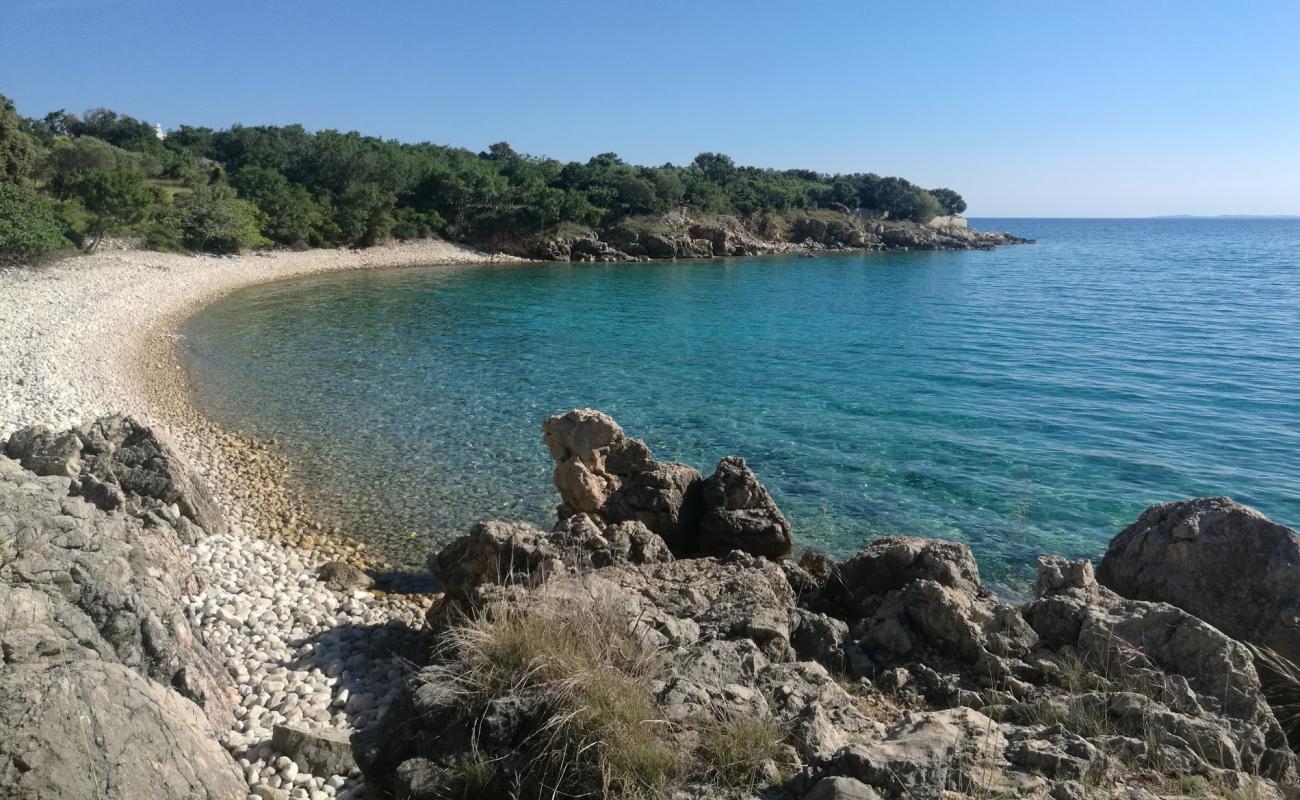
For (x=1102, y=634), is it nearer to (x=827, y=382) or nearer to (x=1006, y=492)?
(x=1006, y=492)

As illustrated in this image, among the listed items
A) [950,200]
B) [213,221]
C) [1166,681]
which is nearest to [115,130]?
[213,221]

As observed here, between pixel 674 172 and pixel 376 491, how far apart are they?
305 feet

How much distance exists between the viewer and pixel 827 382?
87.0 feet

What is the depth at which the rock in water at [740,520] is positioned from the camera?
38.2ft

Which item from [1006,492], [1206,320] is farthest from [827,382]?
[1206,320]

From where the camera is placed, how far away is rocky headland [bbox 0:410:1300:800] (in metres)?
4.71

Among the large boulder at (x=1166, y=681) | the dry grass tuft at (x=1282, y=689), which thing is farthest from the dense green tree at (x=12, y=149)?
the dry grass tuft at (x=1282, y=689)

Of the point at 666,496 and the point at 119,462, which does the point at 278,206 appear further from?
the point at 666,496

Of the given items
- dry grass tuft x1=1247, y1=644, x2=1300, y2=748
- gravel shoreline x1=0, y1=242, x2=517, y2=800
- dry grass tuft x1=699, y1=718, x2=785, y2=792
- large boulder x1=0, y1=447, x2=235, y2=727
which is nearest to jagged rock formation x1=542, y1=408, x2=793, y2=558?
gravel shoreline x1=0, y1=242, x2=517, y2=800

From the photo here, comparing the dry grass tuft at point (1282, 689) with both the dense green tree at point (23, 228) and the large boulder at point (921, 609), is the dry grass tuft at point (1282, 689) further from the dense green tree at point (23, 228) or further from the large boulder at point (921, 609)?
the dense green tree at point (23, 228)

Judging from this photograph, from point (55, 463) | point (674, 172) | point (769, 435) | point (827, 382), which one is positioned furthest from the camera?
point (674, 172)

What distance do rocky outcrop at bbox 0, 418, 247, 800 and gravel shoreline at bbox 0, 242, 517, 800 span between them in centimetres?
53

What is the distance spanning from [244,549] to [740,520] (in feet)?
24.9

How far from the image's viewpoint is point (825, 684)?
6.33 meters
